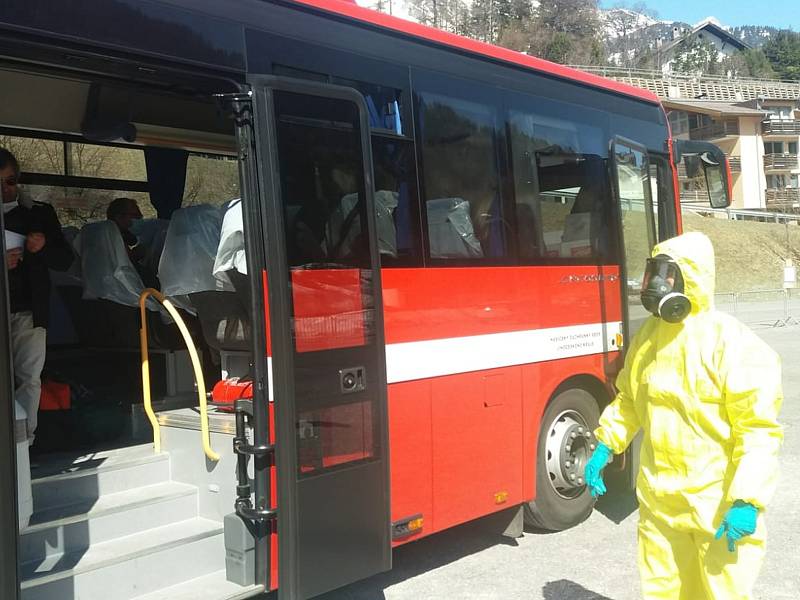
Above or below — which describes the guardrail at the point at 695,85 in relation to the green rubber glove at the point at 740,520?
above

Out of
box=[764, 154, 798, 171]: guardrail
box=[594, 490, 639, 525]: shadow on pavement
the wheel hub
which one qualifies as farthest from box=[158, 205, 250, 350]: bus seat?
box=[764, 154, 798, 171]: guardrail

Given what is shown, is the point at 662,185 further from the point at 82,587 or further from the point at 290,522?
the point at 82,587

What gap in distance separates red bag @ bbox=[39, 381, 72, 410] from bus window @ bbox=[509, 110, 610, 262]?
308 cm

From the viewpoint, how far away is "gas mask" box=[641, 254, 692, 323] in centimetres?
365

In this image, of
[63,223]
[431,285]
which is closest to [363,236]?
[431,285]

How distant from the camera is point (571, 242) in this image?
611cm

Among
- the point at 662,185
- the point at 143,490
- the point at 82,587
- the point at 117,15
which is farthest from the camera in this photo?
the point at 662,185

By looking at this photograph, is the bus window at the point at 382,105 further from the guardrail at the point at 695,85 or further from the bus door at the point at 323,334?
the guardrail at the point at 695,85

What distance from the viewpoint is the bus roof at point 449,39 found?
4594 millimetres

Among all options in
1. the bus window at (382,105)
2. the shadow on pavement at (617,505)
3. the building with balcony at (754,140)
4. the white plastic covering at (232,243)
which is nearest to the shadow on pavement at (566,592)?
the shadow on pavement at (617,505)

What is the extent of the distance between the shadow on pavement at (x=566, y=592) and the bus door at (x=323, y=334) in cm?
127

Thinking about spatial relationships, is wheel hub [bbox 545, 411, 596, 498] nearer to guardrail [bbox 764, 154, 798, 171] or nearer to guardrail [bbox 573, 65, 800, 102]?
guardrail [bbox 764, 154, 798, 171]

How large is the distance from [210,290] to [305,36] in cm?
153

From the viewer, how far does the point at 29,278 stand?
14.6ft
